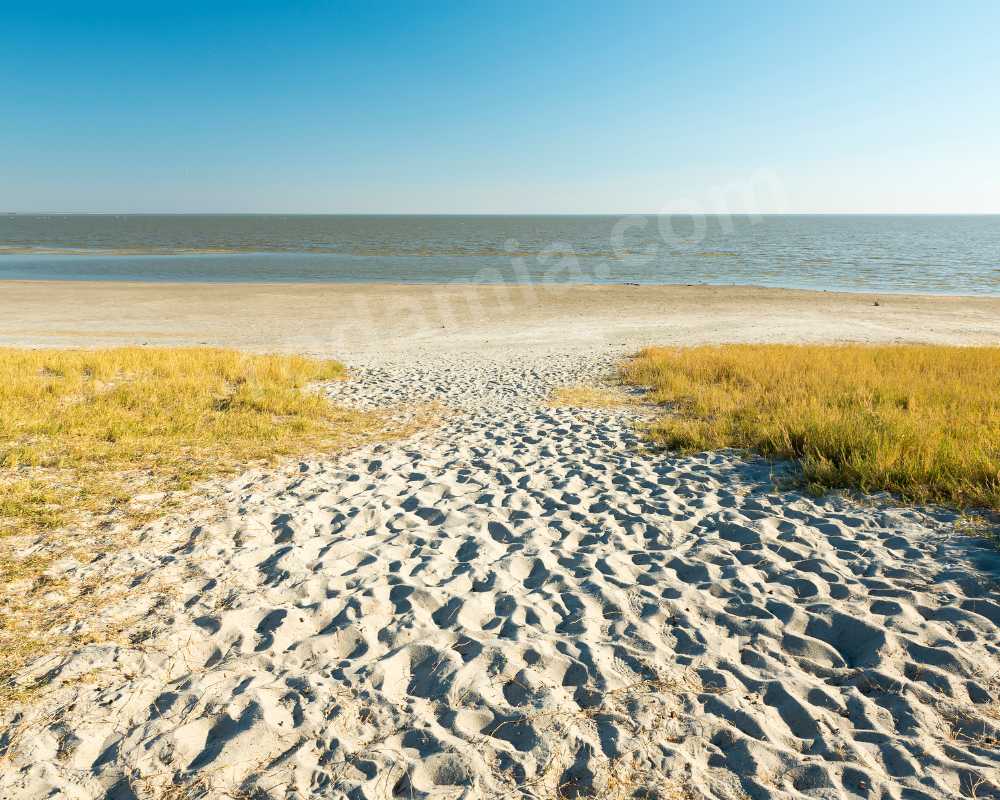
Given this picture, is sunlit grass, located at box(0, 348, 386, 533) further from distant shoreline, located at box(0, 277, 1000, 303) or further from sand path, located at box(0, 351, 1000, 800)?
distant shoreline, located at box(0, 277, 1000, 303)

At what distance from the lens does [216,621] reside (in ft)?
14.4

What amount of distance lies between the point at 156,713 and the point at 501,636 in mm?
2151

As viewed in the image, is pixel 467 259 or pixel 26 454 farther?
A: pixel 467 259

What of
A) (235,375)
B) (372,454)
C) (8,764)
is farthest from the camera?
(235,375)

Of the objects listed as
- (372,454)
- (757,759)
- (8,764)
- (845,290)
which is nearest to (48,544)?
(8,764)

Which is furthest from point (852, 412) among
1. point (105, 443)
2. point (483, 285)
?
point (483, 285)

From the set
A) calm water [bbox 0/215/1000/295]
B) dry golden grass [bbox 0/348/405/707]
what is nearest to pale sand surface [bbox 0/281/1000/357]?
dry golden grass [bbox 0/348/405/707]

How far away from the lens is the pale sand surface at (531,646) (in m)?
3.09

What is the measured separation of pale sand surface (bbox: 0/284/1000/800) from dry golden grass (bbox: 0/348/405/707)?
30cm

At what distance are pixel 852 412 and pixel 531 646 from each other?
7032mm

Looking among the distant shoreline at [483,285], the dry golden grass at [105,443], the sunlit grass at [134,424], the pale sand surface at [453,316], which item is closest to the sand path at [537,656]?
the dry golden grass at [105,443]

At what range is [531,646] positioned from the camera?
4.05 metres

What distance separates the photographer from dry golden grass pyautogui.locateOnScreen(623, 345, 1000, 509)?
6.61 m

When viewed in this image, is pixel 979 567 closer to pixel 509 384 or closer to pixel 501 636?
pixel 501 636
